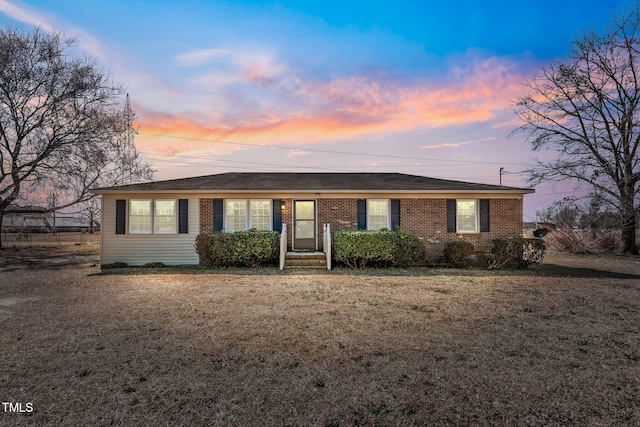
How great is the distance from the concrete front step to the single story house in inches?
49.4

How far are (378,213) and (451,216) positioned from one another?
2.76 m

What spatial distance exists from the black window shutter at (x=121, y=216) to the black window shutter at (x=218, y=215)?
3.33 meters

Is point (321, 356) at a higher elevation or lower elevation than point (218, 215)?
lower

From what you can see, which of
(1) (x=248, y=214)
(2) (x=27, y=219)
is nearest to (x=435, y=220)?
(1) (x=248, y=214)

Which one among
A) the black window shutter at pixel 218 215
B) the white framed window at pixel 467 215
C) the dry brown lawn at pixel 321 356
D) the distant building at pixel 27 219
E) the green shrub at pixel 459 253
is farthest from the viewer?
the distant building at pixel 27 219

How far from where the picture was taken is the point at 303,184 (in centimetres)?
1416

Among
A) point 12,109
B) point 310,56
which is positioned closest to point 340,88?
point 310,56

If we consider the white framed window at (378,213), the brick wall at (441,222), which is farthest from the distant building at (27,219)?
the brick wall at (441,222)

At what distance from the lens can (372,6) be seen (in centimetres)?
1111

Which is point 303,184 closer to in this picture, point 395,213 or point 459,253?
point 395,213

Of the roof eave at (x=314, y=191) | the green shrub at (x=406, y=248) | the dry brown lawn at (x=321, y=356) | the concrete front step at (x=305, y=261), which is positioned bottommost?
the dry brown lawn at (x=321, y=356)

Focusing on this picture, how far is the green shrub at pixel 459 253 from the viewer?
12.3 m

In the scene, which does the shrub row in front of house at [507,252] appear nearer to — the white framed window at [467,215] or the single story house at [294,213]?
the single story house at [294,213]

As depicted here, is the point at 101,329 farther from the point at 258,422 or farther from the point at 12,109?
the point at 12,109
